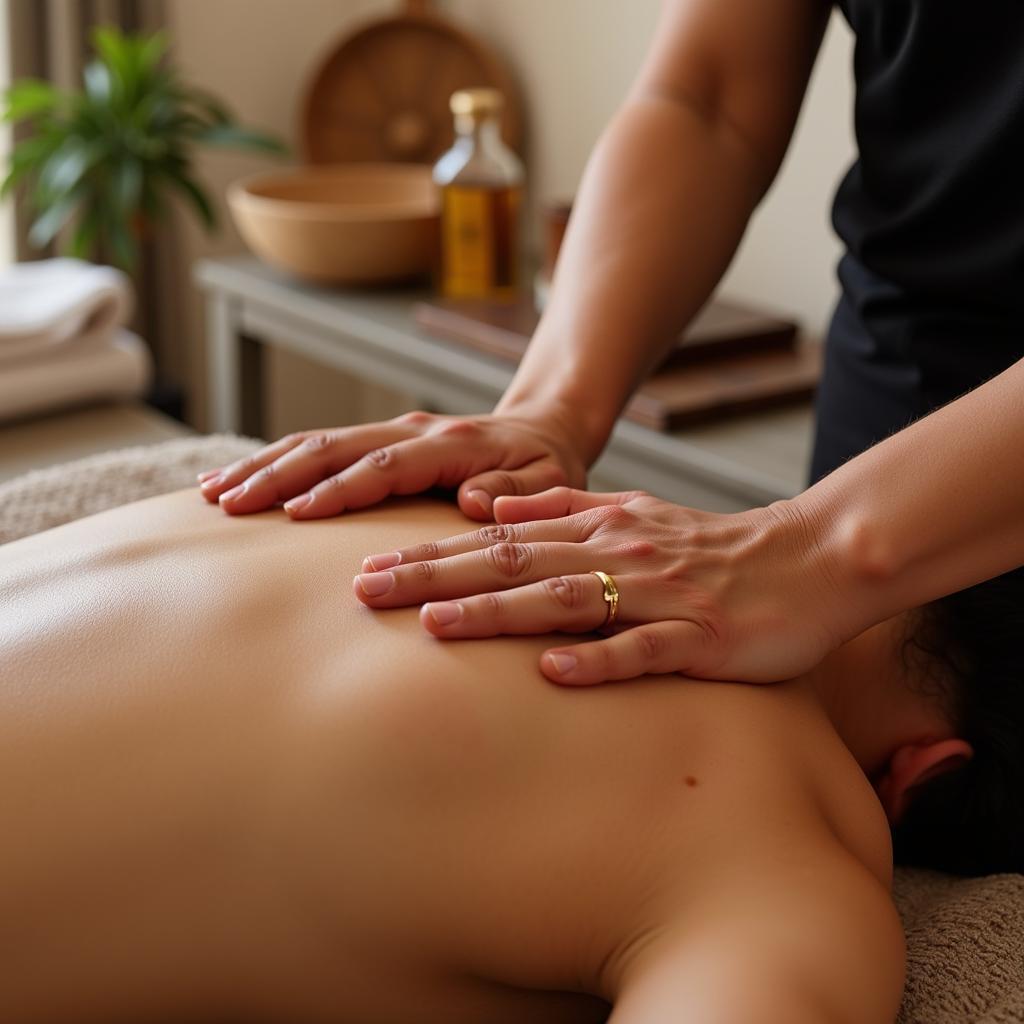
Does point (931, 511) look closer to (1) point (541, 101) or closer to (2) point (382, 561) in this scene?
(2) point (382, 561)

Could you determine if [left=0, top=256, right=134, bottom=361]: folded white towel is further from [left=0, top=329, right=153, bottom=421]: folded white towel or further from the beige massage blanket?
the beige massage blanket

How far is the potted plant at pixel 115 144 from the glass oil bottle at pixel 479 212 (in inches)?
24.4

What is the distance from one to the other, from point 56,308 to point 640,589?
4.63 feet

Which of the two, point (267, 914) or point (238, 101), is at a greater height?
point (238, 101)

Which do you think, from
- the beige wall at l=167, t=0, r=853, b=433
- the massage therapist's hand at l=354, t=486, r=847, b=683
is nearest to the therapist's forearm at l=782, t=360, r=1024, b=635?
the massage therapist's hand at l=354, t=486, r=847, b=683

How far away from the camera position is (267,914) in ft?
2.49

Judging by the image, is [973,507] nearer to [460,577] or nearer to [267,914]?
[460,577]

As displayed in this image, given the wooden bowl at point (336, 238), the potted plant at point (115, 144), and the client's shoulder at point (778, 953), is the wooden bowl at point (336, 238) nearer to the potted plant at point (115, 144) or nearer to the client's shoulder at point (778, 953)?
the potted plant at point (115, 144)

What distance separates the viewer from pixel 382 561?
0.86 m

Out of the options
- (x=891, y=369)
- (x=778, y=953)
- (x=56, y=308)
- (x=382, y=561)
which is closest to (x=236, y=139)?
(x=56, y=308)

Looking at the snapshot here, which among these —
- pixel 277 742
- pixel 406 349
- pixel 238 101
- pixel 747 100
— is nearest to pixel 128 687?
pixel 277 742

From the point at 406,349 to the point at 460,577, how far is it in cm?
136

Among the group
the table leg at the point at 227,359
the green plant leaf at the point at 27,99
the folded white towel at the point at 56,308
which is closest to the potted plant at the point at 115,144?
the green plant leaf at the point at 27,99

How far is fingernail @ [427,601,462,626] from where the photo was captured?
2.70 ft
